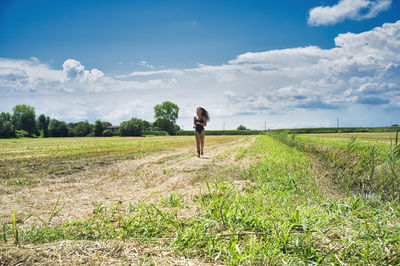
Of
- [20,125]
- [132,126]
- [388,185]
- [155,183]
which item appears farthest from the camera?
[20,125]

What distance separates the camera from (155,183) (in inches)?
248

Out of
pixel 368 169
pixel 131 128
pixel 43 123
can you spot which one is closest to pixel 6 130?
pixel 131 128

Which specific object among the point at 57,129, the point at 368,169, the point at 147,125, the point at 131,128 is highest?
the point at 147,125

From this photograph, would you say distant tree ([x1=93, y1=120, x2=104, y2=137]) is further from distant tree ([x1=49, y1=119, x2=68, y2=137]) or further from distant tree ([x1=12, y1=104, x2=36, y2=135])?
distant tree ([x1=12, y1=104, x2=36, y2=135])

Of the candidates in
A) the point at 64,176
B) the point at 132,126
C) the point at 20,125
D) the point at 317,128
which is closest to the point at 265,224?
the point at 64,176

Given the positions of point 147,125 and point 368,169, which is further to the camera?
point 147,125

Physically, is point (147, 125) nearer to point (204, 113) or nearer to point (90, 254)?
point (204, 113)

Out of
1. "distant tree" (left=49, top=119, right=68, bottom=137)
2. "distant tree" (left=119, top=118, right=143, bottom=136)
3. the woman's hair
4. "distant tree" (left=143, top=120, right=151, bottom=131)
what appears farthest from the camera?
"distant tree" (left=143, top=120, right=151, bottom=131)

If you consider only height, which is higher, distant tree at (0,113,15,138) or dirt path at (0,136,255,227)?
distant tree at (0,113,15,138)

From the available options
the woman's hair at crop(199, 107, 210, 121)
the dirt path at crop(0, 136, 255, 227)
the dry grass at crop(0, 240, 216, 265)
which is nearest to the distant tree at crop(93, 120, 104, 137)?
the woman's hair at crop(199, 107, 210, 121)

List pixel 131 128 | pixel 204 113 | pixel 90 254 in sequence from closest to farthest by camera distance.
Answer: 1. pixel 90 254
2. pixel 204 113
3. pixel 131 128

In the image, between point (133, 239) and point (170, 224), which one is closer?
point (133, 239)

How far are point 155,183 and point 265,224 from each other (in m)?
3.97

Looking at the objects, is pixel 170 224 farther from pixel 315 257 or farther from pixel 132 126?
pixel 132 126
